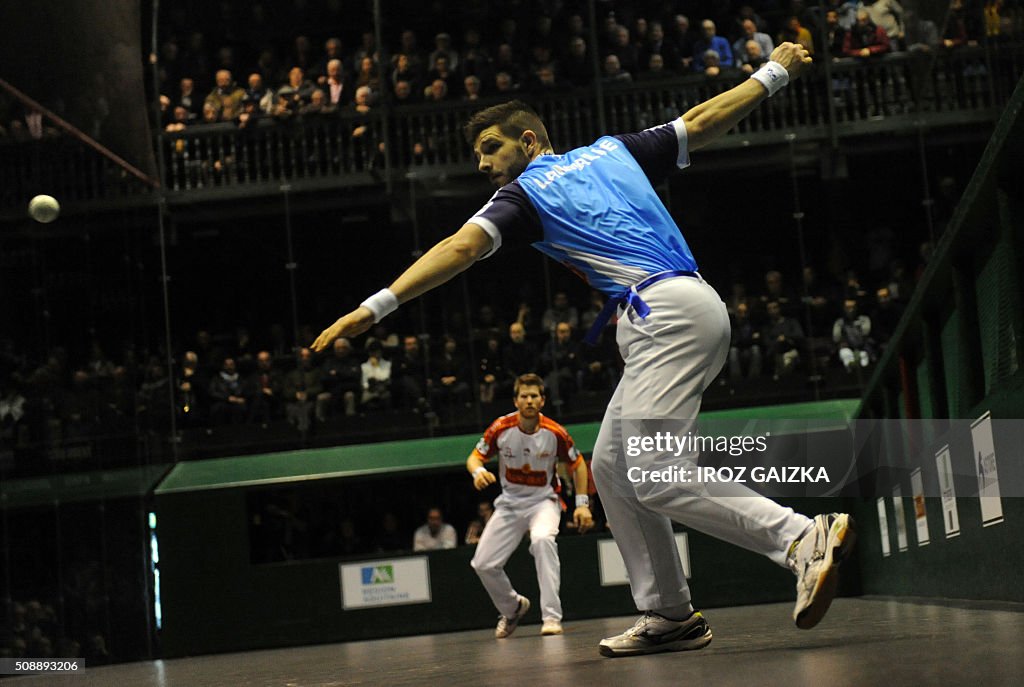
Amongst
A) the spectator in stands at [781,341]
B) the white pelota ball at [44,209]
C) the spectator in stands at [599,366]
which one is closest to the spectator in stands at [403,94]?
the spectator in stands at [599,366]

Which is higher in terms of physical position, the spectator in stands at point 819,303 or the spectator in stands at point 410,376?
the spectator in stands at point 819,303

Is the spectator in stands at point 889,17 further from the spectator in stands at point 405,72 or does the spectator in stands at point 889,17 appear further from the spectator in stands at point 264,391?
the spectator in stands at point 264,391

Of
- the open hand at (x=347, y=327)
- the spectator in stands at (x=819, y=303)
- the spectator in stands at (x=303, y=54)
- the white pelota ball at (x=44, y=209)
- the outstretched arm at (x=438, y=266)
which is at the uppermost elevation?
the spectator in stands at (x=303, y=54)

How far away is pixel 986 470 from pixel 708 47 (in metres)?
12.5

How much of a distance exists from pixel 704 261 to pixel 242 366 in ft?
17.8

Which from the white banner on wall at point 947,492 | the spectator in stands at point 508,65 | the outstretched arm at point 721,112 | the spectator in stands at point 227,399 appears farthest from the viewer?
the spectator in stands at point 508,65

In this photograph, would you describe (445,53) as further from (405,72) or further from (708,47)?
(708,47)

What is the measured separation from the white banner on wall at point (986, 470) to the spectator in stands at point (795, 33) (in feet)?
38.4

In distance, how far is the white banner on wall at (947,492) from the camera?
5688mm

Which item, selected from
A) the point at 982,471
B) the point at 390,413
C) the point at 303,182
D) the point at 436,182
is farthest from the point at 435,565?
the point at 982,471

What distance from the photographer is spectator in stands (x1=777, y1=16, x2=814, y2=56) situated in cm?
1598

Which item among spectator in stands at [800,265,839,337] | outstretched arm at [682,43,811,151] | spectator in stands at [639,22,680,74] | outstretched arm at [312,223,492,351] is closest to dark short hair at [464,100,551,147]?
outstretched arm at [682,43,811,151]

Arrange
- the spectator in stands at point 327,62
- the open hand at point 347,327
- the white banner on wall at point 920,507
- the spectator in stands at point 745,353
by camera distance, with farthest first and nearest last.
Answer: the spectator in stands at point 327,62 < the spectator in stands at point 745,353 < the white banner on wall at point 920,507 < the open hand at point 347,327

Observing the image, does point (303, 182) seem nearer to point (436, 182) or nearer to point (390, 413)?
point (436, 182)
